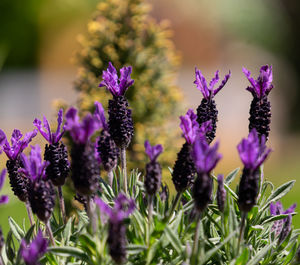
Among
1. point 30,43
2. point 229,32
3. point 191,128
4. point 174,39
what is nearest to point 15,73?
point 30,43

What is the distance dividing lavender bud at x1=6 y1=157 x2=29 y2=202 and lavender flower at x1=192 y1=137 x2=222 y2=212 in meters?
0.39

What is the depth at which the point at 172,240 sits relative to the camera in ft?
3.00

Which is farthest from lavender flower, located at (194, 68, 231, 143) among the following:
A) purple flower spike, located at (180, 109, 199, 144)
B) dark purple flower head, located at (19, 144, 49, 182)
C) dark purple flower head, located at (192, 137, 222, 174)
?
dark purple flower head, located at (19, 144, 49, 182)

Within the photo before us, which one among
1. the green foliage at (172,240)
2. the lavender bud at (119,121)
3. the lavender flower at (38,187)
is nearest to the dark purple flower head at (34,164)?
the lavender flower at (38,187)

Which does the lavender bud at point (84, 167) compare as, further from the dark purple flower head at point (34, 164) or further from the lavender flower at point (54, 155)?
the lavender flower at point (54, 155)

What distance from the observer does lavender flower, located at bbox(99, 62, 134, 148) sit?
1.12 m

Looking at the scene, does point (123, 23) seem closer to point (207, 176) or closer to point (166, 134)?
point (166, 134)

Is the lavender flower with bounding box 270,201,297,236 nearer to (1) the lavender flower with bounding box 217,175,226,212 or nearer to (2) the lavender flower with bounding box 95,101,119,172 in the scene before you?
(1) the lavender flower with bounding box 217,175,226,212

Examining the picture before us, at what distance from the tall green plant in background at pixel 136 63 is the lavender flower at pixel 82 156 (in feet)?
6.60

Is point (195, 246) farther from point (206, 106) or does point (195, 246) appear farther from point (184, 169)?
point (206, 106)

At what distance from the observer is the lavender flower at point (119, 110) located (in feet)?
3.69

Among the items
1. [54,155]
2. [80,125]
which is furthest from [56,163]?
[80,125]

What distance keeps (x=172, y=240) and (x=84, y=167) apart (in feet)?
0.67

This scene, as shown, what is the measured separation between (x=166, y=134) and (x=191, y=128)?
6.96 feet
